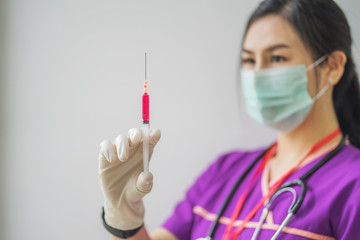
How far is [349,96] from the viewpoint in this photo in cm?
119

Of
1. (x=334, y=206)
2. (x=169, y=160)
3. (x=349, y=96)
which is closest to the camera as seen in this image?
(x=334, y=206)

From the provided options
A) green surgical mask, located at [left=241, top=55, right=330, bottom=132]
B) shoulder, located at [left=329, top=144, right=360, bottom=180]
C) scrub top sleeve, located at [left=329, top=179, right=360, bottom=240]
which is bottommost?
scrub top sleeve, located at [left=329, top=179, right=360, bottom=240]

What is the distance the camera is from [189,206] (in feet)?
4.14

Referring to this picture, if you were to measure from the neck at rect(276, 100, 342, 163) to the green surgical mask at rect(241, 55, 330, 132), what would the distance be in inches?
1.2

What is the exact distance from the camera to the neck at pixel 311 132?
1.09 m

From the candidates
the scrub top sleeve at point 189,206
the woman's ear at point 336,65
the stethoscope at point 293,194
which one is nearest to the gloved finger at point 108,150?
the stethoscope at point 293,194

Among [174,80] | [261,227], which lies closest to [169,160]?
[174,80]

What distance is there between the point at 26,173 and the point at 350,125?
95cm

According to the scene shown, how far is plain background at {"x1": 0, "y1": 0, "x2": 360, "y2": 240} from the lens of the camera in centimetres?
96

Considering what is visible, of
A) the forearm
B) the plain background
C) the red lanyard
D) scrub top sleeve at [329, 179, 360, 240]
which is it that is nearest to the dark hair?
the plain background

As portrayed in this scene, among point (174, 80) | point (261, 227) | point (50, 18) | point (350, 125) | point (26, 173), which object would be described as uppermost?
point (50, 18)

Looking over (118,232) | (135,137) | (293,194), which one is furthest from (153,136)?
(293,194)

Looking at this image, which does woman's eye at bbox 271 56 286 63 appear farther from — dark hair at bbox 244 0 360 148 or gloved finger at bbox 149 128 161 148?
gloved finger at bbox 149 128 161 148

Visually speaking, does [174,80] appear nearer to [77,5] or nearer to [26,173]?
[77,5]
